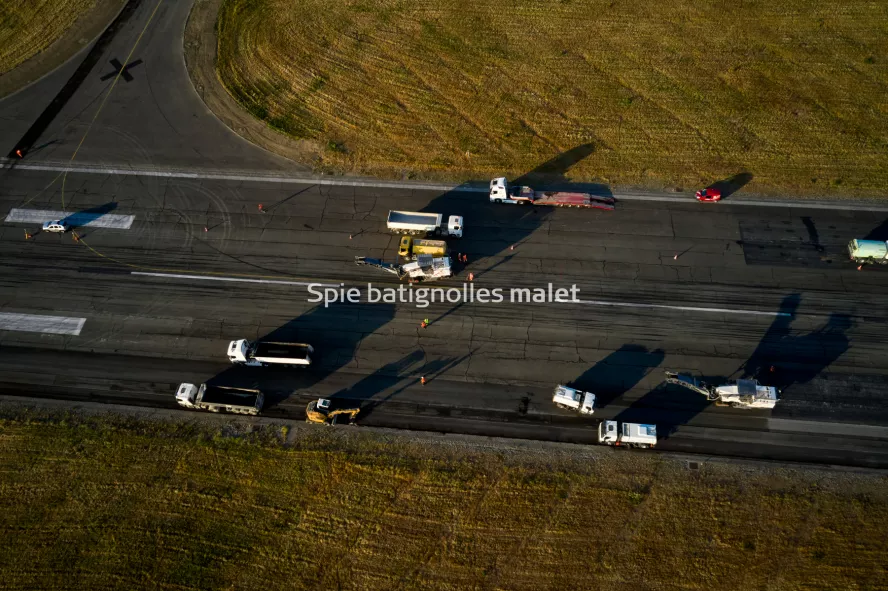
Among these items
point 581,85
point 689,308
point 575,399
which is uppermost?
point 581,85

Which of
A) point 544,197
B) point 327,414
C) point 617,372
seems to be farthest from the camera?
point 544,197

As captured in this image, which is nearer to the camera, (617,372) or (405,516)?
(405,516)

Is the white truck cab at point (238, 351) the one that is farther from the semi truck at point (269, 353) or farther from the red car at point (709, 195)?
the red car at point (709, 195)

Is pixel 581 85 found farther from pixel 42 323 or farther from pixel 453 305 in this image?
pixel 42 323

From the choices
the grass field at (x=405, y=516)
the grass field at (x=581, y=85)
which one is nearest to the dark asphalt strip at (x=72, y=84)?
the grass field at (x=581, y=85)

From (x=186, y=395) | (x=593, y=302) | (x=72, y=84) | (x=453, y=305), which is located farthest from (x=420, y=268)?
(x=72, y=84)

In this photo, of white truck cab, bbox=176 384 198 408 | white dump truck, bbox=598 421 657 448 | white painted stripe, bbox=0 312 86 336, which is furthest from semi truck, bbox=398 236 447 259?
white painted stripe, bbox=0 312 86 336

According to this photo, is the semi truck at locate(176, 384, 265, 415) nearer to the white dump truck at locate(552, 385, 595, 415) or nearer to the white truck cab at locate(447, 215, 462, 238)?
the white truck cab at locate(447, 215, 462, 238)
